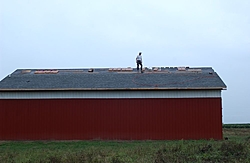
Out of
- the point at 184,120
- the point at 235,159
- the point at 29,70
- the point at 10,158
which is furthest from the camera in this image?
the point at 29,70

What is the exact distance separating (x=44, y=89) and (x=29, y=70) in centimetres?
576

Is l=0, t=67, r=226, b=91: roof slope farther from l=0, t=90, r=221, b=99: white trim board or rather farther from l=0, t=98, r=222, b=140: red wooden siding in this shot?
l=0, t=98, r=222, b=140: red wooden siding

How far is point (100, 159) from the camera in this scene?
37.6 feet

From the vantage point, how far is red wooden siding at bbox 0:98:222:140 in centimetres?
2048

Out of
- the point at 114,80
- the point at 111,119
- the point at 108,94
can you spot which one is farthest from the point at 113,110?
the point at 114,80

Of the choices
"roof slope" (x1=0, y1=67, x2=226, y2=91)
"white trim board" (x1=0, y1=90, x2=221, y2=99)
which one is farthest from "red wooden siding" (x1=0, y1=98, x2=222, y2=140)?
"roof slope" (x1=0, y1=67, x2=226, y2=91)

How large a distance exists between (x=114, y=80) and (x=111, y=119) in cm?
272

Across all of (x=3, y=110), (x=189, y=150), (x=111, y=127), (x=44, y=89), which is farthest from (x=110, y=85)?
(x=189, y=150)

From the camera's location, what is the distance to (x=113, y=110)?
20750 millimetres

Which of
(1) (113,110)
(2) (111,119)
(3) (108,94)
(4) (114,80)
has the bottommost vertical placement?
(2) (111,119)

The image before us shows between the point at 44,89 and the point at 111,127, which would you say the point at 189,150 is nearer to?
the point at 111,127

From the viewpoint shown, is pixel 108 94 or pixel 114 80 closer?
pixel 108 94

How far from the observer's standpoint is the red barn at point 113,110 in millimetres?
20500

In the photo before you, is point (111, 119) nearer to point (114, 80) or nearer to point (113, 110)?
point (113, 110)
